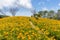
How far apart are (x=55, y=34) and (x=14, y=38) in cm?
431

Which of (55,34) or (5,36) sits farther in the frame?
(55,34)

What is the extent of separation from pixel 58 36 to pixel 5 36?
4.56 metres

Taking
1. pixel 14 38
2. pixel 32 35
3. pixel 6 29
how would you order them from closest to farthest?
pixel 14 38
pixel 32 35
pixel 6 29

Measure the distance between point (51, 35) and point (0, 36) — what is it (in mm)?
4733

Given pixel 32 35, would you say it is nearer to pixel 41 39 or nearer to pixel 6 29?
pixel 41 39

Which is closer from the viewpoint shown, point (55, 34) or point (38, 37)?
point (38, 37)

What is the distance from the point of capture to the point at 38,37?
44.2 feet

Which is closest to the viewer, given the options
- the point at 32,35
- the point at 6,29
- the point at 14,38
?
the point at 14,38

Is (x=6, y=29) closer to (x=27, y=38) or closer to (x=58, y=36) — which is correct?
(x=27, y=38)

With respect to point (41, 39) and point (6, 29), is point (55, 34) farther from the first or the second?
point (6, 29)

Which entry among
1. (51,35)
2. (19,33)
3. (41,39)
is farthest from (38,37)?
(51,35)

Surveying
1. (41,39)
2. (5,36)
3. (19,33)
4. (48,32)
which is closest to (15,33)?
(19,33)

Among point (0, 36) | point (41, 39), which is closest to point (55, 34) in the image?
point (41, 39)

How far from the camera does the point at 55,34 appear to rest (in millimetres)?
15750
